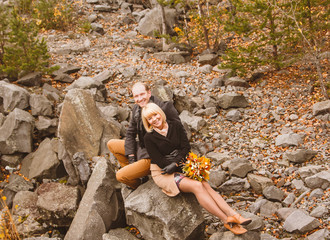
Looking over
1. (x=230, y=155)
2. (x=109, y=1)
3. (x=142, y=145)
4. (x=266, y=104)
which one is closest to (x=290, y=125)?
(x=266, y=104)

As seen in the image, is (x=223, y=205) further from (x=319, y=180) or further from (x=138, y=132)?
(x=319, y=180)

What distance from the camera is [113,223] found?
5.41 metres

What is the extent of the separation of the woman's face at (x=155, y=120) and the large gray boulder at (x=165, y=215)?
119 centimetres

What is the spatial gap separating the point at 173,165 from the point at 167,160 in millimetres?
141

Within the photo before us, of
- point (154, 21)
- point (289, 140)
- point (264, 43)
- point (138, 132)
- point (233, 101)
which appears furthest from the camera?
point (154, 21)

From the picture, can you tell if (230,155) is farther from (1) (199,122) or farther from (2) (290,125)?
(2) (290,125)

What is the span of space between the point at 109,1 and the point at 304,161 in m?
14.9

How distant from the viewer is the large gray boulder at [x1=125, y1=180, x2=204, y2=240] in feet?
14.3

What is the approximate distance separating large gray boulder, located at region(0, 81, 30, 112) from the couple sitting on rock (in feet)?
15.0

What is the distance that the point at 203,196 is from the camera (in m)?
4.10

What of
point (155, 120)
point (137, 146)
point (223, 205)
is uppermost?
point (155, 120)

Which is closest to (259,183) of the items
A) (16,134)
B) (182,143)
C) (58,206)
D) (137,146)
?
(182,143)

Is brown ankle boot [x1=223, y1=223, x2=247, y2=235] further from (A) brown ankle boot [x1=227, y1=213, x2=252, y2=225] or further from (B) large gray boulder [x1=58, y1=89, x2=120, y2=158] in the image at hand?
(B) large gray boulder [x1=58, y1=89, x2=120, y2=158]

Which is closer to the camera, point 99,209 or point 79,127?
point 99,209
